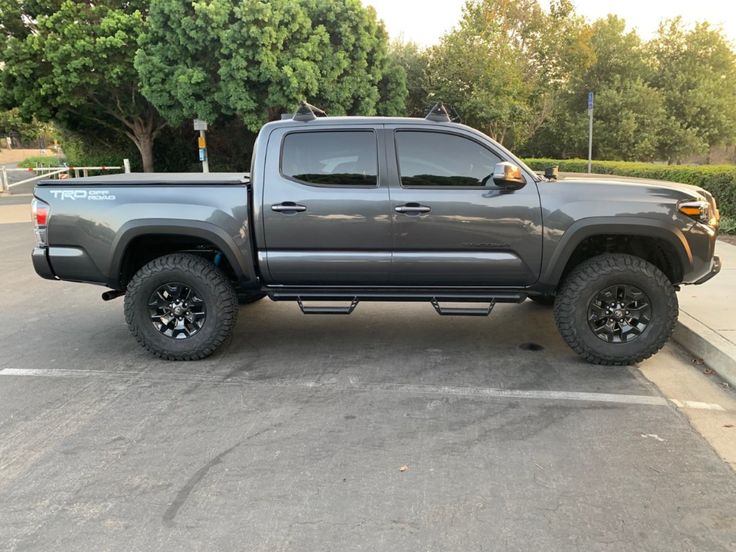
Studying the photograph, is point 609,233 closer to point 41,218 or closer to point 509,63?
point 41,218

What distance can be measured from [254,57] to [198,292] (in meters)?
16.9

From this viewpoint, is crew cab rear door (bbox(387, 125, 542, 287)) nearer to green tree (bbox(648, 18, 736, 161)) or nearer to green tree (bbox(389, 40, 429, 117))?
green tree (bbox(389, 40, 429, 117))

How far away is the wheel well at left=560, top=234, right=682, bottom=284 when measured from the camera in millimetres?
5027

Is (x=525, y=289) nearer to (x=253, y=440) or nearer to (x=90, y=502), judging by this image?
(x=253, y=440)

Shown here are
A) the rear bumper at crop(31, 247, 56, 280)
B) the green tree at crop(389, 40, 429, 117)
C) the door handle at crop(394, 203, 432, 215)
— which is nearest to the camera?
the door handle at crop(394, 203, 432, 215)

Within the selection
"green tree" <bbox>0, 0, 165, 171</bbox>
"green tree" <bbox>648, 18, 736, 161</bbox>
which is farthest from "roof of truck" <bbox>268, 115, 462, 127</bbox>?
"green tree" <bbox>648, 18, 736, 161</bbox>

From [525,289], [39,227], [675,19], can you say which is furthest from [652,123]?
[39,227]

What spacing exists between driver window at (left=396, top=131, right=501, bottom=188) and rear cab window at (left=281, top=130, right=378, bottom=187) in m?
0.26

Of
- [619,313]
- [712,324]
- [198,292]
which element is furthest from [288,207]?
[712,324]

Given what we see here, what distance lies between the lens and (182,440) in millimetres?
3799

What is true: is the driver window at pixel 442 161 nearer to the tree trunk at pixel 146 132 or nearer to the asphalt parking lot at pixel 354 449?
the asphalt parking lot at pixel 354 449

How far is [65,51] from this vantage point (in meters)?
21.4

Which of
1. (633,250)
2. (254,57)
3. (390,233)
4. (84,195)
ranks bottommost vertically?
(633,250)

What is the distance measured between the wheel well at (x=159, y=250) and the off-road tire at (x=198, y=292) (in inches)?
6.7
